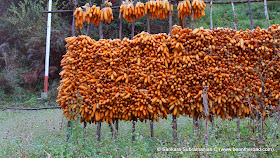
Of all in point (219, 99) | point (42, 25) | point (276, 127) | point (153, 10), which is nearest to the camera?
point (276, 127)

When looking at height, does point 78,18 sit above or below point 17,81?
above

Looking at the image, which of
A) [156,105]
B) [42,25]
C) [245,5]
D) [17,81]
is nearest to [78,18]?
[156,105]

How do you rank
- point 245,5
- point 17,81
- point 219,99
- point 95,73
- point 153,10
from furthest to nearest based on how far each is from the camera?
1. point 245,5
2. point 17,81
3. point 153,10
4. point 95,73
5. point 219,99

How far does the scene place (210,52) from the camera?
4.32 m

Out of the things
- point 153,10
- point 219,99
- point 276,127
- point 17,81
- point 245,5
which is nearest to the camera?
point 276,127

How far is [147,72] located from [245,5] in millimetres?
17708

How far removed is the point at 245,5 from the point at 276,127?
60.0ft

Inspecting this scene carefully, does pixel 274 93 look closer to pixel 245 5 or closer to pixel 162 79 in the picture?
pixel 162 79

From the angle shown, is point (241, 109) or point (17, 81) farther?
point (17, 81)

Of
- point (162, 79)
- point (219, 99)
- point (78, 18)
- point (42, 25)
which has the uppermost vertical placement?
point (42, 25)

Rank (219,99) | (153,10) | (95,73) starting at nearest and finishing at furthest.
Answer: (219,99) < (95,73) < (153,10)

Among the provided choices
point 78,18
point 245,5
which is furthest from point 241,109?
point 245,5

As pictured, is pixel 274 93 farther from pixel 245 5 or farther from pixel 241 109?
pixel 245 5

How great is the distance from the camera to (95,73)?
4559 mm
